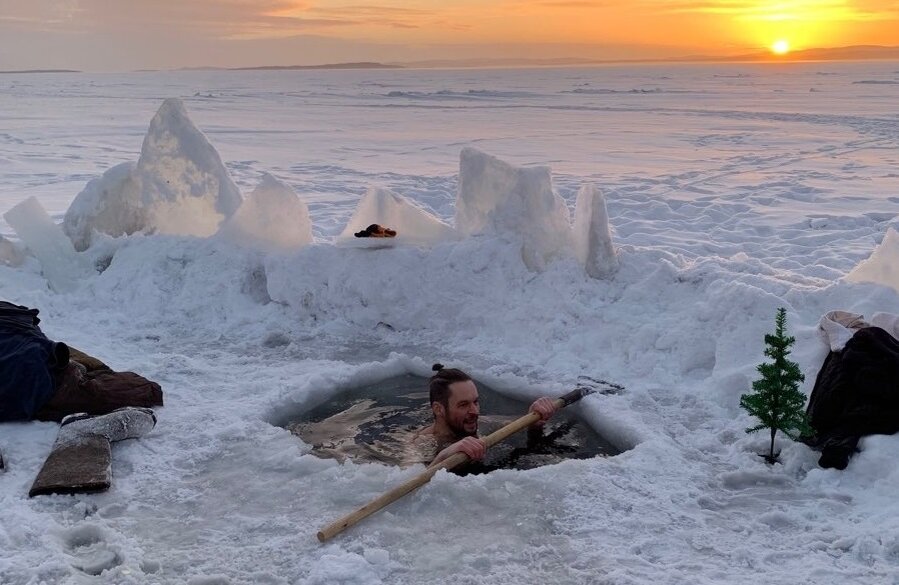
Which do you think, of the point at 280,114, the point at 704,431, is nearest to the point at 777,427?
the point at 704,431

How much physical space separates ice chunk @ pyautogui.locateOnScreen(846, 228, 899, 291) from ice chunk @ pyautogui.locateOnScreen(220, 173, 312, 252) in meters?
4.63

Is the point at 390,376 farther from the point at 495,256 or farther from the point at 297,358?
the point at 495,256

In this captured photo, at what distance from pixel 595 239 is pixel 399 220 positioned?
5.94ft

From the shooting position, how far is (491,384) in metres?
5.78

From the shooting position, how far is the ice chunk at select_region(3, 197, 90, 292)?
7645mm

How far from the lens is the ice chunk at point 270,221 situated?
300 inches

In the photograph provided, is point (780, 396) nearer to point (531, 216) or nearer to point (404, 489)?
point (404, 489)

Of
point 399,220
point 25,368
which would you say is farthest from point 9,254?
point 399,220

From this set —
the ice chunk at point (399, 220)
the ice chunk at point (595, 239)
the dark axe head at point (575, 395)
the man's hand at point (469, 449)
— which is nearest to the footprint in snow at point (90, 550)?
the man's hand at point (469, 449)

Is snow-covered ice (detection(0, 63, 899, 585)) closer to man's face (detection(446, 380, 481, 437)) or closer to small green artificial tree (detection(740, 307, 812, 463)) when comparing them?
small green artificial tree (detection(740, 307, 812, 463))

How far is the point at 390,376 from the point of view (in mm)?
6008

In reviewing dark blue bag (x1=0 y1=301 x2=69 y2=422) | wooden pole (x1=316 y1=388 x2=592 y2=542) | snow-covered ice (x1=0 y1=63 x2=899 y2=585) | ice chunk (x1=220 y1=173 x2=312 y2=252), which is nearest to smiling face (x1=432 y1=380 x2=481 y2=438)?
wooden pole (x1=316 y1=388 x2=592 y2=542)

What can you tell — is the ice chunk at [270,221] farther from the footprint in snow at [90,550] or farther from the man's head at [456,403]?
the footprint in snow at [90,550]

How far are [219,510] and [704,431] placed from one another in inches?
106
